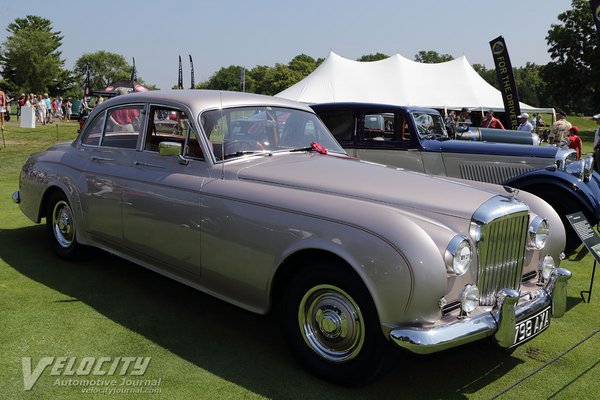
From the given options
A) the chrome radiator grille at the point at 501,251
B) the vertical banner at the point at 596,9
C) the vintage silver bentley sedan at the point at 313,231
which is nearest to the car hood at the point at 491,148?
the vintage silver bentley sedan at the point at 313,231

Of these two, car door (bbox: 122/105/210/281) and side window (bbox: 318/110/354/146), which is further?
side window (bbox: 318/110/354/146)

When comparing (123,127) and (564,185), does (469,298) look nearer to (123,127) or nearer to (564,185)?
(123,127)

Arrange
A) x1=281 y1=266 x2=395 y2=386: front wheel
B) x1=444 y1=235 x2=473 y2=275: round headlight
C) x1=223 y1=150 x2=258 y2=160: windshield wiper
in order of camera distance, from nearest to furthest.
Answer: x1=444 y1=235 x2=473 y2=275: round headlight → x1=281 y1=266 x2=395 y2=386: front wheel → x1=223 y1=150 x2=258 y2=160: windshield wiper

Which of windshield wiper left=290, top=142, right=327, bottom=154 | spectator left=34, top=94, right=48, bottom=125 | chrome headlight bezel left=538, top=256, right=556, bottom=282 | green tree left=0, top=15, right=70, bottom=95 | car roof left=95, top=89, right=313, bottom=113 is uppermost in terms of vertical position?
green tree left=0, top=15, right=70, bottom=95

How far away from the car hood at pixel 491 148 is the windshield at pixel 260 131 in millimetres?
3125

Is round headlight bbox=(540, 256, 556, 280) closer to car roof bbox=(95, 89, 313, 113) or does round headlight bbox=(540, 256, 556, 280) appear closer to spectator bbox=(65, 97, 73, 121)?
car roof bbox=(95, 89, 313, 113)

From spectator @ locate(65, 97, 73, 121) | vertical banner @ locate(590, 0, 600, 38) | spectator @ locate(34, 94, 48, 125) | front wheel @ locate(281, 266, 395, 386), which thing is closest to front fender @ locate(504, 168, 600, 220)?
front wheel @ locate(281, 266, 395, 386)

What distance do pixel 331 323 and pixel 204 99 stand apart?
2.12 meters

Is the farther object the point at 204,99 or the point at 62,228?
the point at 62,228

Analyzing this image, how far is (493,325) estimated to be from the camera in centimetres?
269

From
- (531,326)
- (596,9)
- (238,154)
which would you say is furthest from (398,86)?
(531,326)

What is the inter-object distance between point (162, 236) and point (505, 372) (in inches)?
104

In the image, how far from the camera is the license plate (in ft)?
9.20

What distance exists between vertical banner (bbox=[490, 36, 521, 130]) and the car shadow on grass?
1390 cm
